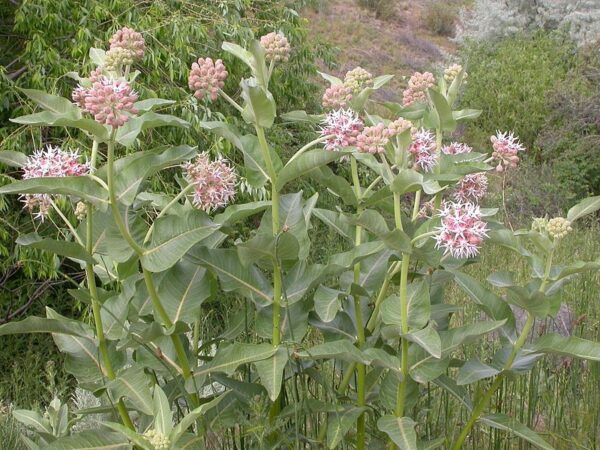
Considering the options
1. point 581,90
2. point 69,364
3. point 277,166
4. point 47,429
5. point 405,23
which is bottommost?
point 405,23

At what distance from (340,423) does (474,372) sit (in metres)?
0.32

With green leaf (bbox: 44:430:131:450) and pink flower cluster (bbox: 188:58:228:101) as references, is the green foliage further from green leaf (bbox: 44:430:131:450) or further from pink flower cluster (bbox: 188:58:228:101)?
green leaf (bbox: 44:430:131:450)

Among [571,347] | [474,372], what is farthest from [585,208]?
[474,372]

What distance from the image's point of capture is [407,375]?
5.83 feet

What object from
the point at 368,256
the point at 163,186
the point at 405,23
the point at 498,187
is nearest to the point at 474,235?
the point at 368,256

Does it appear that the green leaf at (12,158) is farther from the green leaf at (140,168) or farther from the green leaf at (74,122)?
the green leaf at (140,168)

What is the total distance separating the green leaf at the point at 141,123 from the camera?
1703 millimetres

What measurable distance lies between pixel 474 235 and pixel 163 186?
11.7 ft

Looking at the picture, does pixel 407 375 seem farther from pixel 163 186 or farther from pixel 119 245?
pixel 163 186

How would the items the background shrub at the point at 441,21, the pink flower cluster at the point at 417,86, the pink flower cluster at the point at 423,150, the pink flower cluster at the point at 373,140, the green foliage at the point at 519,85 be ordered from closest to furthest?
the pink flower cluster at the point at 373,140, the pink flower cluster at the point at 423,150, the pink flower cluster at the point at 417,86, the green foliage at the point at 519,85, the background shrub at the point at 441,21

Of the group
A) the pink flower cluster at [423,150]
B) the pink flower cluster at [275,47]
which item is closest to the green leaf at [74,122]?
the pink flower cluster at [275,47]

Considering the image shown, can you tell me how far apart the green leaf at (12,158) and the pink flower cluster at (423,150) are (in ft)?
2.91

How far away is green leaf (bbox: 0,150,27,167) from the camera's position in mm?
1824

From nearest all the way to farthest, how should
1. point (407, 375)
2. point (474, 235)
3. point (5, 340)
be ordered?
point (474, 235), point (407, 375), point (5, 340)
